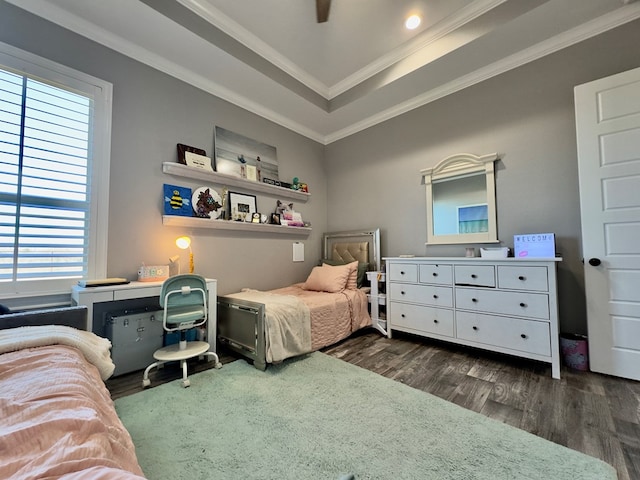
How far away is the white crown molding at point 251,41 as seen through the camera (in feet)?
7.57

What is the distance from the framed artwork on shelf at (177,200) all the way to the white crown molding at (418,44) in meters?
2.32

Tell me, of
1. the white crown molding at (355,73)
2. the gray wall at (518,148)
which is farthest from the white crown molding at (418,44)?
the gray wall at (518,148)

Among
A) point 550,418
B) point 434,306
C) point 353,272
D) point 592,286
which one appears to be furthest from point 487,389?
point 353,272

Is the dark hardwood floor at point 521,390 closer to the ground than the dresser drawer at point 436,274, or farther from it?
closer to the ground

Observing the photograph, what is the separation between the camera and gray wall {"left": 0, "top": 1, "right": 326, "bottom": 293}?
2174 mm

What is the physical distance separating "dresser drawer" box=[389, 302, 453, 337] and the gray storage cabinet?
2.45 m

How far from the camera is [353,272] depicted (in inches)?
133

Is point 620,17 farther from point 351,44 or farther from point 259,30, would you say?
point 259,30

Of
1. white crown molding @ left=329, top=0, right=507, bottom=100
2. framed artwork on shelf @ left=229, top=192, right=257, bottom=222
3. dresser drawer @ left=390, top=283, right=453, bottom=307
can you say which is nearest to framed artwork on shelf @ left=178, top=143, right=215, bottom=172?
framed artwork on shelf @ left=229, top=192, right=257, bottom=222

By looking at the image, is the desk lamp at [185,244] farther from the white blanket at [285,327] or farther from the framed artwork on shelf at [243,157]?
the framed artwork on shelf at [243,157]

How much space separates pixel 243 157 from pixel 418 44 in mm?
2309

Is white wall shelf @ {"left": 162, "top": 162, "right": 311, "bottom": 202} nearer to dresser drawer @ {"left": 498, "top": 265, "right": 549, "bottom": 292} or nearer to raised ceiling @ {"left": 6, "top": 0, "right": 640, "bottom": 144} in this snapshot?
raised ceiling @ {"left": 6, "top": 0, "right": 640, "bottom": 144}

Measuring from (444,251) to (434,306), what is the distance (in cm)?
73

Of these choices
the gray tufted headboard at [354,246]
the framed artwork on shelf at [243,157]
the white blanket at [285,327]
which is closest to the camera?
the white blanket at [285,327]
